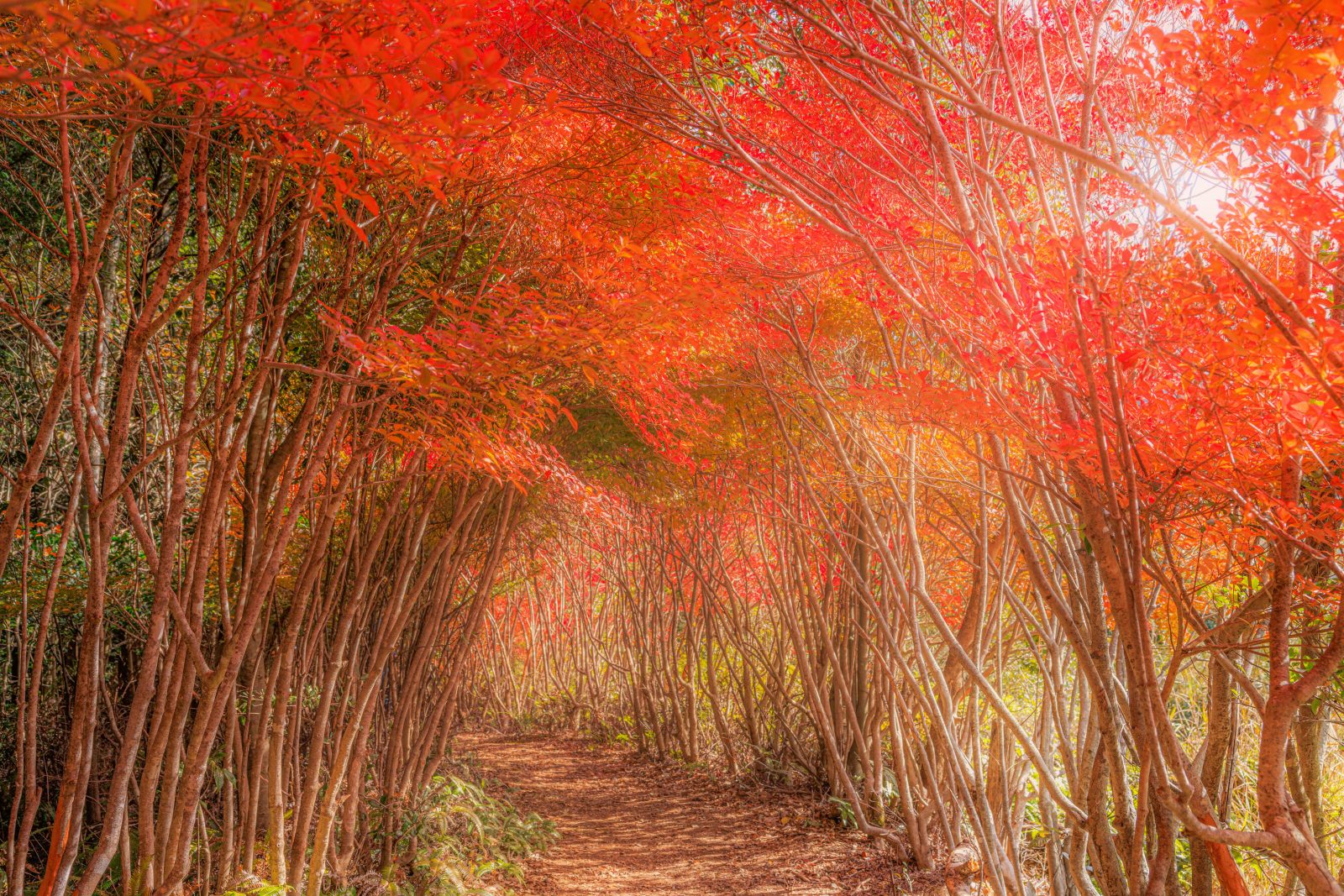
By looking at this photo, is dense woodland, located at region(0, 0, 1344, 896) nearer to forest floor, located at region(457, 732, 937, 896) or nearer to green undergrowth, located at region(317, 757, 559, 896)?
green undergrowth, located at region(317, 757, 559, 896)

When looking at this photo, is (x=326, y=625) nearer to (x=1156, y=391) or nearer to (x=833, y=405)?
(x=833, y=405)

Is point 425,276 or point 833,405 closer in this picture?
point 425,276

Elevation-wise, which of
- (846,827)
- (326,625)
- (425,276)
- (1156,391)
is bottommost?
(846,827)

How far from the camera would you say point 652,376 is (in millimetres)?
4902

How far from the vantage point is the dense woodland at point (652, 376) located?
2.04 meters

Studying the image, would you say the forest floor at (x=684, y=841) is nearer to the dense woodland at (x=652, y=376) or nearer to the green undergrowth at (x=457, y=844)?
the green undergrowth at (x=457, y=844)

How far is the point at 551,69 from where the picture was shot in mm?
3414

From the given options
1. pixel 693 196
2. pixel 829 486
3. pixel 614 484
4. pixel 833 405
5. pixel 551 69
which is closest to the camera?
pixel 551 69

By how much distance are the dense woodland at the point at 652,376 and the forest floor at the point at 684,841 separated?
349 mm

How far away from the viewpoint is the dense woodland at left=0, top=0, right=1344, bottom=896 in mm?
2041

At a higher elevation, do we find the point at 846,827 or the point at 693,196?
the point at 693,196

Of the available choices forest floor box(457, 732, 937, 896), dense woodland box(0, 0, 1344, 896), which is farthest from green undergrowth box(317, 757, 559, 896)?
forest floor box(457, 732, 937, 896)

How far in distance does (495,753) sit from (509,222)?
937cm

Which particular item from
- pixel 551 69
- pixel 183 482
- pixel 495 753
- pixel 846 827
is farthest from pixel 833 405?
pixel 495 753
